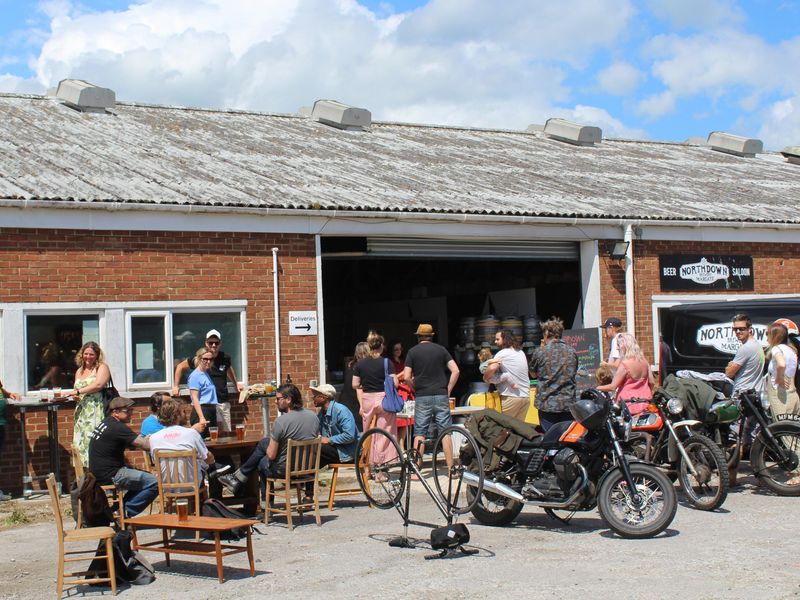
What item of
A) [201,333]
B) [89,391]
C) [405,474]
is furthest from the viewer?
[201,333]

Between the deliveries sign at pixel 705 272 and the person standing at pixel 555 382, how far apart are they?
6280 millimetres

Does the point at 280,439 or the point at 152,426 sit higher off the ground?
the point at 152,426

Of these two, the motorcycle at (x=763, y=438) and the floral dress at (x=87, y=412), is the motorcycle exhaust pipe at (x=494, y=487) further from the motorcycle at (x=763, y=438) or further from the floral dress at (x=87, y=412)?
the floral dress at (x=87, y=412)

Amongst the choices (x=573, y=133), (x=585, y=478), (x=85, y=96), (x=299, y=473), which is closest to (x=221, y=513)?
(x=299, y=473)

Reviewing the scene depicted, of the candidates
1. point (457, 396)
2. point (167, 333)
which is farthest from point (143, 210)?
point (457, 396)

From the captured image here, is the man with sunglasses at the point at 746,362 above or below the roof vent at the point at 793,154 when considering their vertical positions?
below

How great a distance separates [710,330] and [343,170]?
630cm

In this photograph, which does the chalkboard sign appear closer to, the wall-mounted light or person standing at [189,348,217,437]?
the wall-mounted light

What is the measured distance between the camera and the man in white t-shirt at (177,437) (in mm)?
9383

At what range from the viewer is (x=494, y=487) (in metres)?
9.47

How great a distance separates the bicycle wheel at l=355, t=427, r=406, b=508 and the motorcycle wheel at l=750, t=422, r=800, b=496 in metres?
3.75

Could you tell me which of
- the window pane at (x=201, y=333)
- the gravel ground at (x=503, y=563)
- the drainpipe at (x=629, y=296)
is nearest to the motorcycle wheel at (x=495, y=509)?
the gravel ground at (x=503, y=563)

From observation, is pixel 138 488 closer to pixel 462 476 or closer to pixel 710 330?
pixel 462 476

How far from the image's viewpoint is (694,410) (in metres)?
10.8
